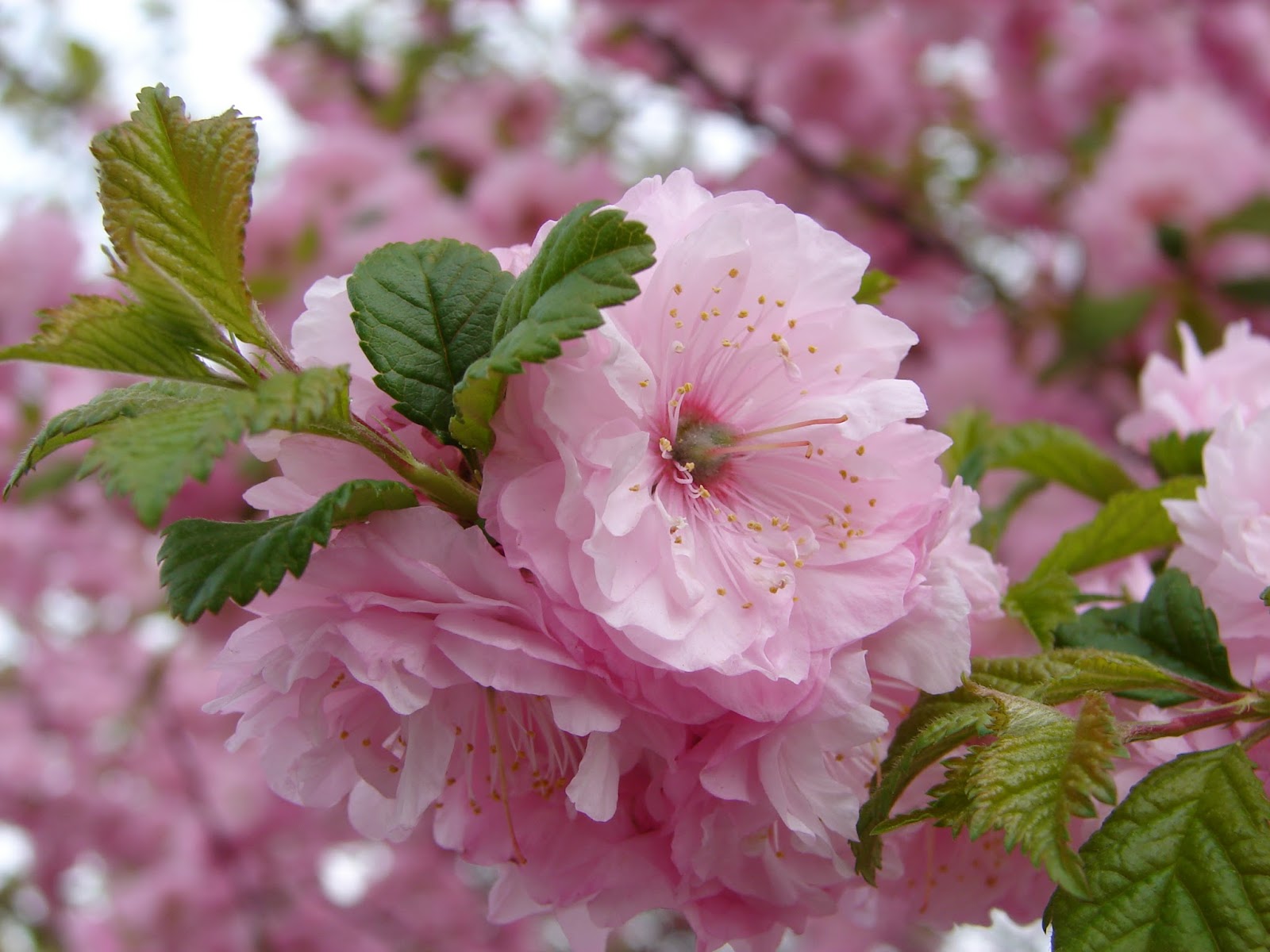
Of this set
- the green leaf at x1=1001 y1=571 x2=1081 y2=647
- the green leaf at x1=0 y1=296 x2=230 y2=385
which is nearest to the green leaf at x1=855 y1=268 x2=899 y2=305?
the green leaf at x1=1001 y1=571 x2=1081 y2=647

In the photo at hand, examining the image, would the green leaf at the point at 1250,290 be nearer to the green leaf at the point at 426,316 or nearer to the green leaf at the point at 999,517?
the green leaf at the point at 999,517

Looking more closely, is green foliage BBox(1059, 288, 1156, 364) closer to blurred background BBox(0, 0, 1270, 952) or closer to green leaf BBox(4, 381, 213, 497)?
blurred background BBox(0, 0, 1270, 952)

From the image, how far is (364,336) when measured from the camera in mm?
515

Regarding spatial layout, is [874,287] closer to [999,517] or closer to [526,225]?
[999,517]

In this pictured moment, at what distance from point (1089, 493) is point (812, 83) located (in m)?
2.27

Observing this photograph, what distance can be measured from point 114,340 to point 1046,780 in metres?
0.47

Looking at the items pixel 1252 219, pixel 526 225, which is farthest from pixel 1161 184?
pixel 526 225

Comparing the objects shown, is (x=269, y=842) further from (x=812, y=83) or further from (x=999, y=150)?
(x=999, y=150)

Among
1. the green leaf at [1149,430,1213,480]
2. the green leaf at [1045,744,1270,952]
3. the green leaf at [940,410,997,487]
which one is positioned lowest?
the green leaf at [1045,744,1270,952]

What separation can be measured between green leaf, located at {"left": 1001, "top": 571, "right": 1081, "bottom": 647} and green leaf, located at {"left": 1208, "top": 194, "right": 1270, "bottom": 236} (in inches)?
53.8

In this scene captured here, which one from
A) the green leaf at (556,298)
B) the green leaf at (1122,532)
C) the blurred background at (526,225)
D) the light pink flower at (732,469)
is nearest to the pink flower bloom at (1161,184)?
the blurred background at (526,225)

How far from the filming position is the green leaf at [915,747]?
488 mm

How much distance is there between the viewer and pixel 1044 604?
24.5 inches

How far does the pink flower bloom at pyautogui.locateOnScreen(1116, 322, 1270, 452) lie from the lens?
75 cm
